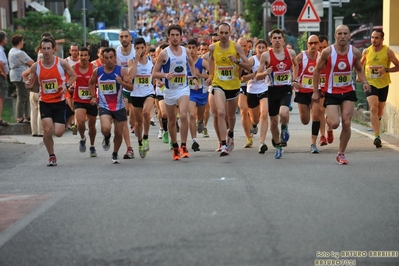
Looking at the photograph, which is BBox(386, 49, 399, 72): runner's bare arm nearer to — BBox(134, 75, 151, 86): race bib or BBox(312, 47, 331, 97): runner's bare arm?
BBox(312, 47, 331, 97): runner's bare arm

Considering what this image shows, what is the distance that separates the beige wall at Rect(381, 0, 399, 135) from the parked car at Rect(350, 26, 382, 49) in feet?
44.5

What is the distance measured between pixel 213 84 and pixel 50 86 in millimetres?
2479

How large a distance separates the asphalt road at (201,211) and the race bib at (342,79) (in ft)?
3.53

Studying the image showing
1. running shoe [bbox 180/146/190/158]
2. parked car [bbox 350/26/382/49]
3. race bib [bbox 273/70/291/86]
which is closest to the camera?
running shoe [bbox 180/146/190/158]

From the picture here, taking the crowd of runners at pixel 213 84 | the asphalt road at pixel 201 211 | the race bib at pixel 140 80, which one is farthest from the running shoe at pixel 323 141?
the race bib at pixel 140 80

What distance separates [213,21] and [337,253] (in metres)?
62.6

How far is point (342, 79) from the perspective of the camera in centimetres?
1377

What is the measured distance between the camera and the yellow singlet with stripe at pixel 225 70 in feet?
49.9

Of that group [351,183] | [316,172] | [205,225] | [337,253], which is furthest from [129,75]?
[337,253]

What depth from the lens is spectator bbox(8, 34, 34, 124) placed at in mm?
20281

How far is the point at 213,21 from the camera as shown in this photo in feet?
228

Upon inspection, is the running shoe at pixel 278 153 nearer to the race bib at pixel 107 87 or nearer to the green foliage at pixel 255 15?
the race bib at pixel 107 87

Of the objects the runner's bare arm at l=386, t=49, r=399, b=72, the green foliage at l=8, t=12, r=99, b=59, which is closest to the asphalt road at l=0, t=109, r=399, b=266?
Result: the runner's bare arm at l=386, t=49, r=399, b=72

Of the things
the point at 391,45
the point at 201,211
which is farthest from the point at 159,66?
the point at 391,45
